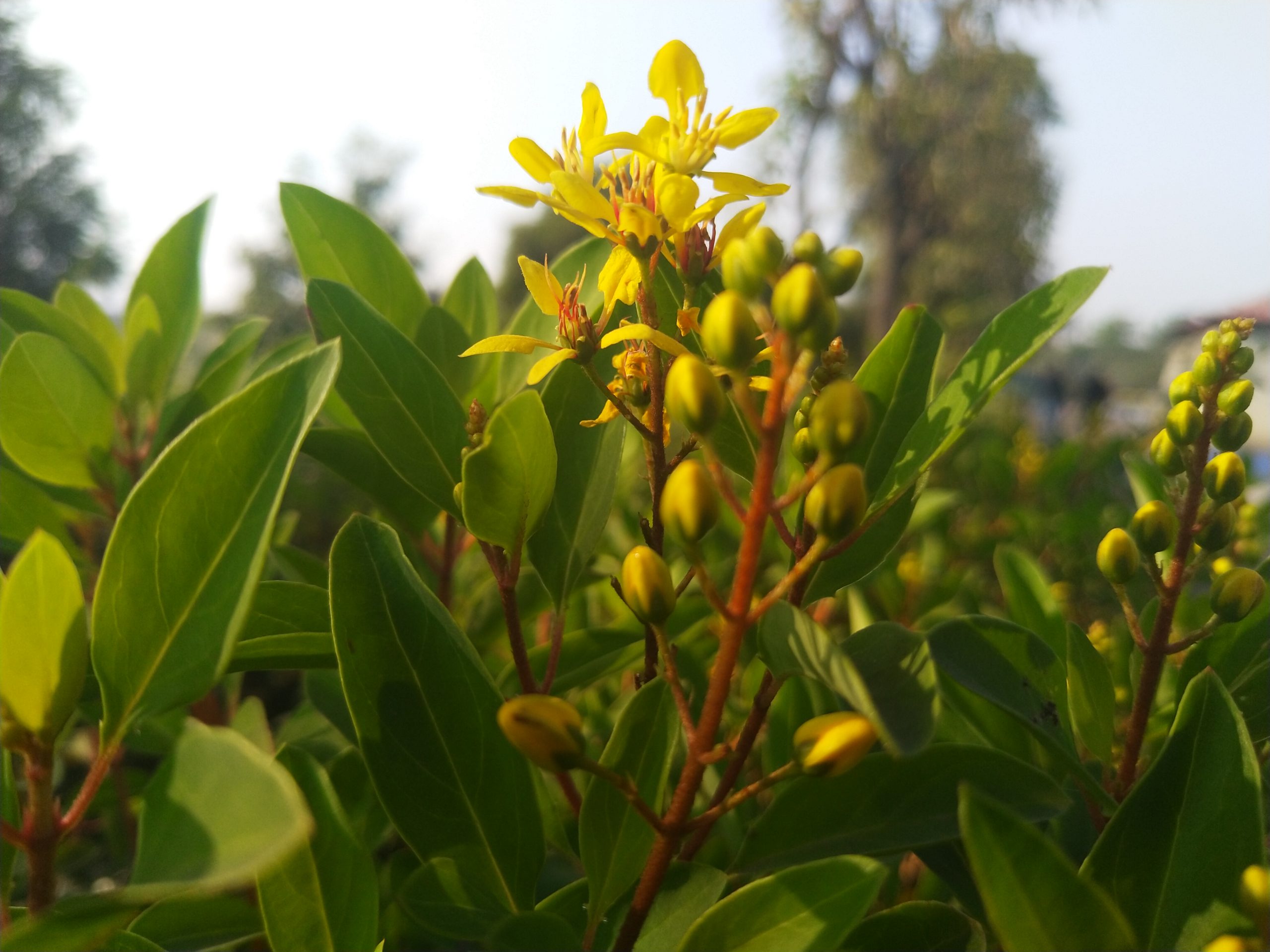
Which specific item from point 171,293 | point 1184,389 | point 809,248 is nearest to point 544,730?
point 809,248

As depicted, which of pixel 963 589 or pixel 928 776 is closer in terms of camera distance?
pixel 928 776

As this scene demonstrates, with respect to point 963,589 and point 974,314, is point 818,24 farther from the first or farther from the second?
point 963,589

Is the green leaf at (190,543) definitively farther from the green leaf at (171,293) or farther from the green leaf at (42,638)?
the green leaf at (171,293)

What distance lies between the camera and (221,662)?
458mm

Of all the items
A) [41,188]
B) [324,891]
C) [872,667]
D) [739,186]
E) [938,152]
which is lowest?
[324,891]

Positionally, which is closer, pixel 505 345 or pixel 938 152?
pixel 505 345

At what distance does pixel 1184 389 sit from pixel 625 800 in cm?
54

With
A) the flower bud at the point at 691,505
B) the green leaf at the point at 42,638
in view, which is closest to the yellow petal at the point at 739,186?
the flower bud at the point at 691,505

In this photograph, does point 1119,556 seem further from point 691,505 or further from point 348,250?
point 348,250

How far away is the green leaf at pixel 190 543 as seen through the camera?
485 mm

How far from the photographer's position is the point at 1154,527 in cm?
61

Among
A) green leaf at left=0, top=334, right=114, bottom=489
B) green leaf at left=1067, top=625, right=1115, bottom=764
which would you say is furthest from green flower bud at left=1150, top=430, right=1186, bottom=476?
green leaf at left=0, top=334, right=114, bottom=489

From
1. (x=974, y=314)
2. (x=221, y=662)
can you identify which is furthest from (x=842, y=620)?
(x=974, y=314)

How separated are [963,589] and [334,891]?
137 cm
